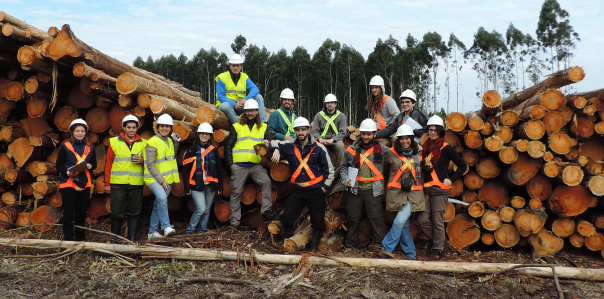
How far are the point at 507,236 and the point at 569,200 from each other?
3.61 ft

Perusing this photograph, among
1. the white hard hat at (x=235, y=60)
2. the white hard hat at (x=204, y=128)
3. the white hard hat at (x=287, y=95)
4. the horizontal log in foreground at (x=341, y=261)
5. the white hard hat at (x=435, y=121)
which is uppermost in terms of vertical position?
the white hard hat at (x=235, y=60)

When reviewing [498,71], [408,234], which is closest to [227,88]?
[408,234]

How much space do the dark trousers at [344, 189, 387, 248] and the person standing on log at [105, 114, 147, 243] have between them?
3459 millimetres

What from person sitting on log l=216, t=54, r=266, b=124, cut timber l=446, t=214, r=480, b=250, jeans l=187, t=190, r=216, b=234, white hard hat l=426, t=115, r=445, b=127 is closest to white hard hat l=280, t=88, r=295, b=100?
person sitting on log l=216, t=54, r=266, b=124

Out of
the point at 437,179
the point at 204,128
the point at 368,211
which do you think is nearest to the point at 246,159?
the point at 204,128

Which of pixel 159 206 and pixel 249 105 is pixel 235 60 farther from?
pixel 159 206

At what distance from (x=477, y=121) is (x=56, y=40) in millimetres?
7103

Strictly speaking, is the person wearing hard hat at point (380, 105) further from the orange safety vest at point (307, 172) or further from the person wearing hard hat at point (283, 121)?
the orange safety vest at point (307, 172)

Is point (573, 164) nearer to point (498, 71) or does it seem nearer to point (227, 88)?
point (227, 88)

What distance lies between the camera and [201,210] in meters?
6.53

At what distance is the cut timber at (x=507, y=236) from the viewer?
251 inches

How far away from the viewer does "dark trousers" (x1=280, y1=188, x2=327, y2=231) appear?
5.98 meters

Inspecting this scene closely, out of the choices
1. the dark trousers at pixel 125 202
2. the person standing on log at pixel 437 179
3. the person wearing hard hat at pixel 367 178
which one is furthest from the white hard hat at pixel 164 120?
Result: the person standing on log at pixel 437 179

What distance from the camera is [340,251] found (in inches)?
245
